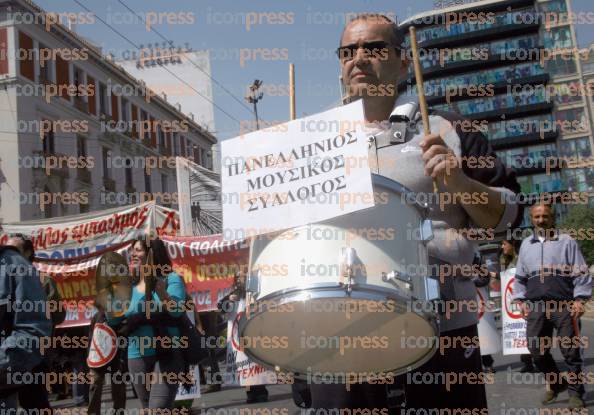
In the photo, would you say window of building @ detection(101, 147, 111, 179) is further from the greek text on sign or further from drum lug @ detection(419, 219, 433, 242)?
drum lug @ detection(419, 219, 433, 242)

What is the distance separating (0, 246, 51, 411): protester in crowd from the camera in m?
3.54

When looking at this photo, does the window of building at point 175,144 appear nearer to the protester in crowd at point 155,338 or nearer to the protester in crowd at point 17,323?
the protester in crowd at point 155,338

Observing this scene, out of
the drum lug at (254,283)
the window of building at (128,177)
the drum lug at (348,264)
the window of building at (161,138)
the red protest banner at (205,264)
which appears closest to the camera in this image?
the drum lug at (348,264)

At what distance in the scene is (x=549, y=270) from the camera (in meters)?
6.59

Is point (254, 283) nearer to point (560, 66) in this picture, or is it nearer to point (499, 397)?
point (499, 397)

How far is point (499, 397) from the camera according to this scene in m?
6.97

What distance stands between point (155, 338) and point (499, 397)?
3.41 metres

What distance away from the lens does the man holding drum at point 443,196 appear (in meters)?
2.22

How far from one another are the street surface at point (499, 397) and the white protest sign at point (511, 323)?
338mm

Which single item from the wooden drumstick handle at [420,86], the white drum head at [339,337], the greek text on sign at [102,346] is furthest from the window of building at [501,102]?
the white drum head at [339,337]

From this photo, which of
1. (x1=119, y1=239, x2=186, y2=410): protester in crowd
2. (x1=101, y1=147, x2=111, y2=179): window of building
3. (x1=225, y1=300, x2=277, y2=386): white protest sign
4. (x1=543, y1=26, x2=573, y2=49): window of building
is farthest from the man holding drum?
(x1=543, y1=26, x2=573, y2=49): window of building

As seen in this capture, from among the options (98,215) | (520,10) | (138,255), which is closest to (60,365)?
(98,215)

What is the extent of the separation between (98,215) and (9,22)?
1904cm

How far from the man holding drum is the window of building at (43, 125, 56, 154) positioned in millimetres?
30463
